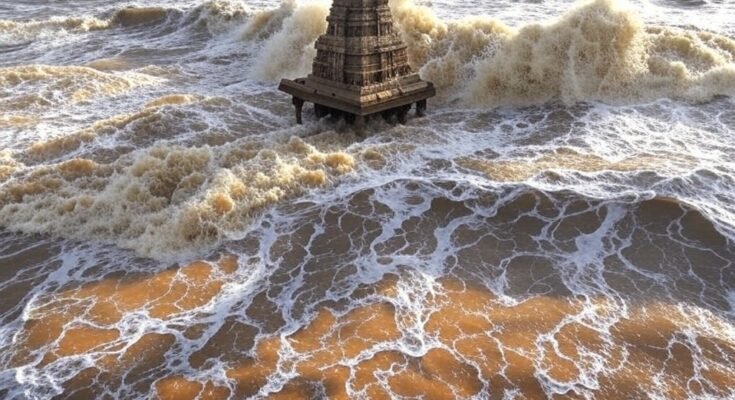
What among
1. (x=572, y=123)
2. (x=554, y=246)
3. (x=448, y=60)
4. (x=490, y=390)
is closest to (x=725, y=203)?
(x=554, y=246)

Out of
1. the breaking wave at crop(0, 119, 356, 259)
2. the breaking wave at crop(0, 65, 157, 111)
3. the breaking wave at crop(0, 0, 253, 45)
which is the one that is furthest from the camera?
the breaking wave at crop(0, 0, 253, 45)

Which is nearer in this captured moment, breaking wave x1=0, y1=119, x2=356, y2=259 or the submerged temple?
breaking wave x1=0, y1=119, x2=356, y2=259

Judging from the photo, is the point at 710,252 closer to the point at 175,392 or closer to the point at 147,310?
the point at 175,392

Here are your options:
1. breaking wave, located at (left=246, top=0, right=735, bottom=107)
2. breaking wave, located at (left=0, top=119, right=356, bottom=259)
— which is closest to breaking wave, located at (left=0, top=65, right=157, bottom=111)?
breaking wave, located at (left=0, top=119, right=356, bottom=259)

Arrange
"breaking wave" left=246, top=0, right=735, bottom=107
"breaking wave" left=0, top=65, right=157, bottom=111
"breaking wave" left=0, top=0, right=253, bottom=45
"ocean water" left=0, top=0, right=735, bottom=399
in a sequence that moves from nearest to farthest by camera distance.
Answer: "ocean water" left=0, top=0, right=735, bottom=399 < "breaking wave" left=246, top=0, right=735, bottom=107 < "breaking wave" left=0, top=65, right=157, bottom=111 < "breaking wave" left=0, top=0, right=253, bottom=45

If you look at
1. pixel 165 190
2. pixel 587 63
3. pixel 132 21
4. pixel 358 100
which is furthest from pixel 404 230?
pixel 132 21

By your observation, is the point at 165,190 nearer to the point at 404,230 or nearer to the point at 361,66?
the point at 404,230

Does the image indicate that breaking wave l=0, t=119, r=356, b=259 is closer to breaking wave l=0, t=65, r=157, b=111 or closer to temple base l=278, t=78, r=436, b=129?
temple base l=278, t=78, r=436, b=129
